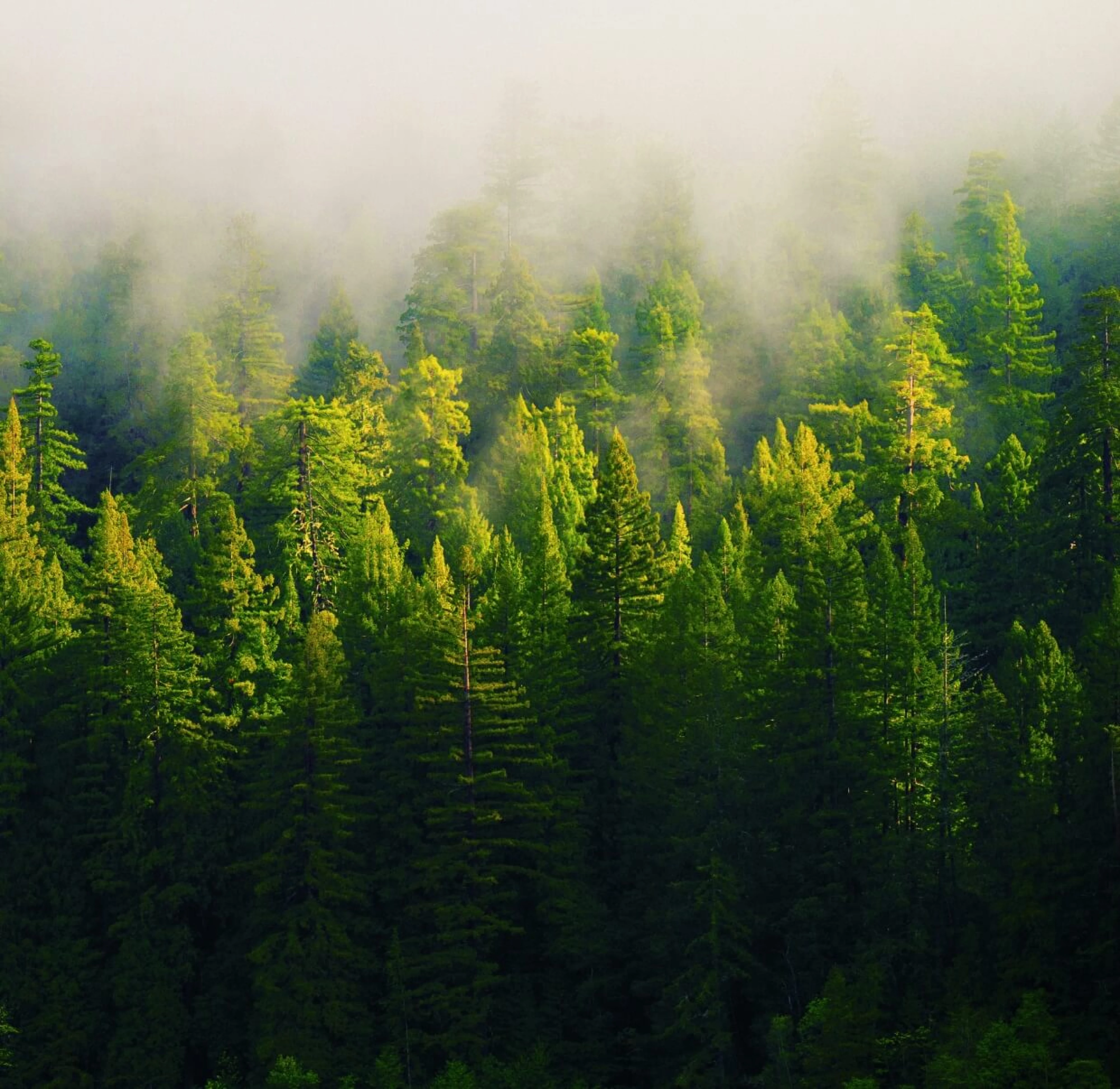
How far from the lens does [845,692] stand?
47219 mm

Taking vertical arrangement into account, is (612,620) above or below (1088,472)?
below

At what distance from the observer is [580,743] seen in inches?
2046

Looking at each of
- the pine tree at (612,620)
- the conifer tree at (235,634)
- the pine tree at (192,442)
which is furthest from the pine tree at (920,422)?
the pine tree at (192,442)

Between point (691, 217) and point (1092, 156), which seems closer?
point (691, 217)

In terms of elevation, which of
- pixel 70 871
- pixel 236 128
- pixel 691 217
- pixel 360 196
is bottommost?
pixel 70 871

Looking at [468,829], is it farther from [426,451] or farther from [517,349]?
[517,349]

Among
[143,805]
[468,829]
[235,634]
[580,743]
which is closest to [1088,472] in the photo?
[580,743]

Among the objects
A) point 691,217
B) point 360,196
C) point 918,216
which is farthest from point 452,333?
point 360,196

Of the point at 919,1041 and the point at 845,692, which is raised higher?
the point at 845,692

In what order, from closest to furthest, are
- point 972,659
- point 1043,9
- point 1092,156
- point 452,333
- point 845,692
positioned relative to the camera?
point 845,692
point 972,659
point 452,333
point 1092,156
point 1043,9

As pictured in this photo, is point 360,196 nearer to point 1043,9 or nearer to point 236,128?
point 236,128

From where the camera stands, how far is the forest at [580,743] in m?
43.4

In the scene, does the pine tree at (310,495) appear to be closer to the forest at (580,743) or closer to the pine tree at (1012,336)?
the forest at (580,743)

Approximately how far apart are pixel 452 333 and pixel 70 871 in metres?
44.8
